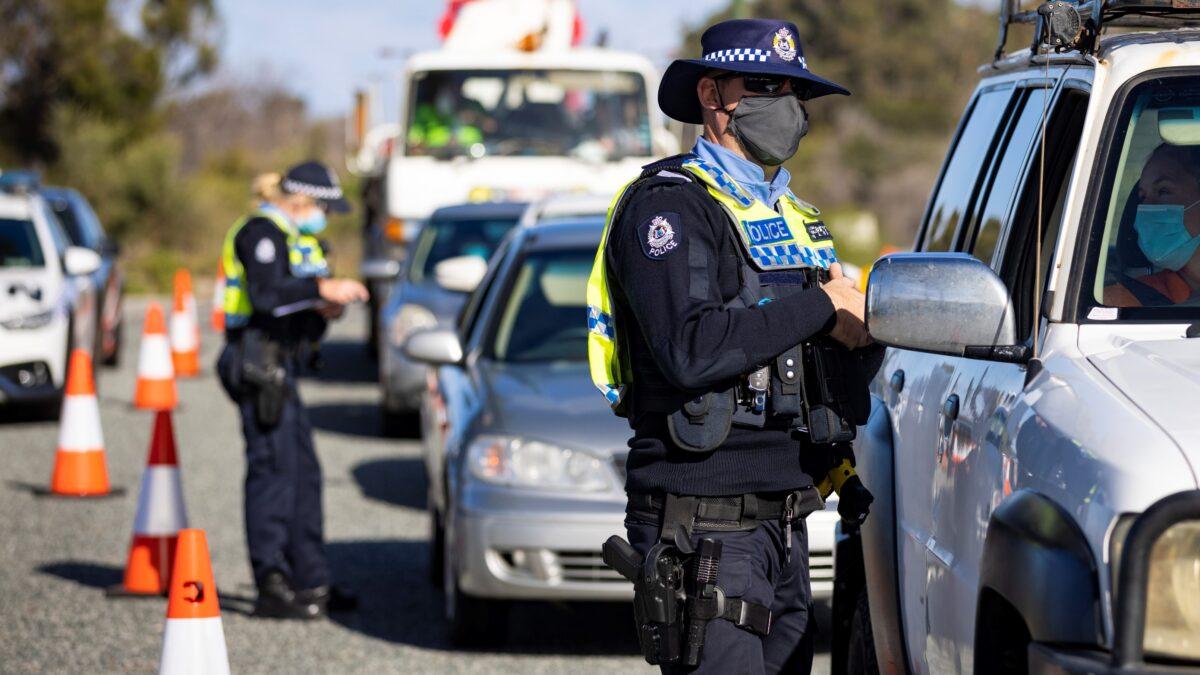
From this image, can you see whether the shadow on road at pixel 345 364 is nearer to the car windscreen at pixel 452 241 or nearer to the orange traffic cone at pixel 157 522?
the car windscreen at pixel 452 241

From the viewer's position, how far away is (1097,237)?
369cm

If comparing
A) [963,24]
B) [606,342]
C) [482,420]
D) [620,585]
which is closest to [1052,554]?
[606,342]

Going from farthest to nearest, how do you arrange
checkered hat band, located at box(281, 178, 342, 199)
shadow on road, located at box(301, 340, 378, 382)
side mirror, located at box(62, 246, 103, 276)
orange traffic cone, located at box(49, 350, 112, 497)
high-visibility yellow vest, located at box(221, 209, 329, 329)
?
shadow on road, located at box(301, 340, 378, 382), side mirror, located at box(62, 246, 103, 276), orange traffic cone, located at box(49, 350, 112, 497), checkered hat band, located at box(281, 178, 342, 199), high-visibility yellow vest, located at box(221, 209, 329, 329)

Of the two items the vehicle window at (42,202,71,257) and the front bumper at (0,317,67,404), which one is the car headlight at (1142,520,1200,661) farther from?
the vehicle window at (42,202,71,257)

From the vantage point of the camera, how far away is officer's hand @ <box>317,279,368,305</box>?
768 centimetres

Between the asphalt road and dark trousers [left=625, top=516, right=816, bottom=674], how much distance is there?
2.91 metres

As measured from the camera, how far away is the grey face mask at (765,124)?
392 cm

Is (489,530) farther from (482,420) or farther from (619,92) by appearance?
(619,92)

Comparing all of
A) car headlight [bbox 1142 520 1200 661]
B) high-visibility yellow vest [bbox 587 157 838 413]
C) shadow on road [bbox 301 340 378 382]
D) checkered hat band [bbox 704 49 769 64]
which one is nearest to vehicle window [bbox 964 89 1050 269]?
high-visibility yellow vest [bbox 587 157 838 413]

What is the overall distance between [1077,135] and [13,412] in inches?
471

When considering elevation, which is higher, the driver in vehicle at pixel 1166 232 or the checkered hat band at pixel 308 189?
the driver in vehicle at pixel 1166 232

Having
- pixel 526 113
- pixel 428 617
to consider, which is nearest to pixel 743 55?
pixel 428 617

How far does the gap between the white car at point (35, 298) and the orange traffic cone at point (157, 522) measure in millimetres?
5165

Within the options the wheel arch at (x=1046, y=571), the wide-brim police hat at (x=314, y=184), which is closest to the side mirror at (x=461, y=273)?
the wide-brim police hat at (x=314, y=184)
